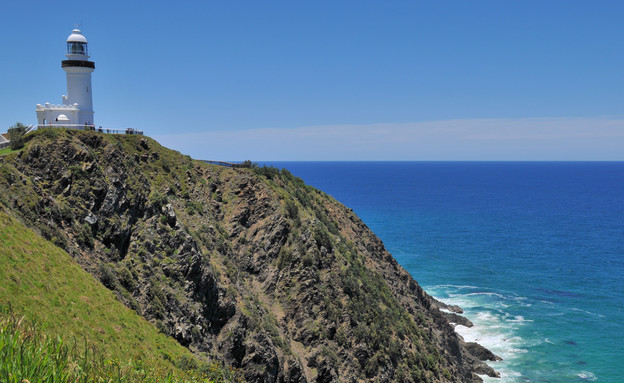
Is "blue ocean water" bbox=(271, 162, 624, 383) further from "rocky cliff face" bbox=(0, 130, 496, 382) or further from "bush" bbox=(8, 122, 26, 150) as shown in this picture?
"bush" bbox=(8, 122, 26, 150)

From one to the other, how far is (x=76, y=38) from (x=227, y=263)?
3157cm

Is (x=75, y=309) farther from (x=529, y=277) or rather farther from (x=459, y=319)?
Result: (x=529, y=277)

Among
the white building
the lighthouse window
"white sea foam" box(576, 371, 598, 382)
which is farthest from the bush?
"white sea foam" box(576, 371, 598, 382)

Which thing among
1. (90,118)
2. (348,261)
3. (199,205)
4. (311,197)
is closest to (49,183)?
(199,205)

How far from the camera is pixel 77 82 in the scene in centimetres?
4962

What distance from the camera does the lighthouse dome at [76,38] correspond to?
4941 centimetres

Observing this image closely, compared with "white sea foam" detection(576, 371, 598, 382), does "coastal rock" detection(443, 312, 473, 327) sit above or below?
above

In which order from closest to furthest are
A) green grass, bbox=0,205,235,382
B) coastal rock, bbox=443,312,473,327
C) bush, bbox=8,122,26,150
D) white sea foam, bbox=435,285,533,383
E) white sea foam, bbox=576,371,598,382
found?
green grass, bbox=0,205,235,382
bush, bbox=8,122,26,150
white sea foam, bbox=576,371,598,382
white sea foam, bbox=435,285,533,383
coastal rock, bbox=443,312,473,327

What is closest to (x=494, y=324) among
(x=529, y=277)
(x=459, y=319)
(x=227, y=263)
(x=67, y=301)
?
(x=459, y=319)

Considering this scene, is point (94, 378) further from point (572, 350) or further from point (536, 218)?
point (536, 218)

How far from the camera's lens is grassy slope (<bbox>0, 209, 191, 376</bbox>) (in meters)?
21.8

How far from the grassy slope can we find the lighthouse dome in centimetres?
3055

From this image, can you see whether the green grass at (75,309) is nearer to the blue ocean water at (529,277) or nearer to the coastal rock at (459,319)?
the blue ocean water at (529,277)

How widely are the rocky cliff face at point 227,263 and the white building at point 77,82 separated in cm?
740
